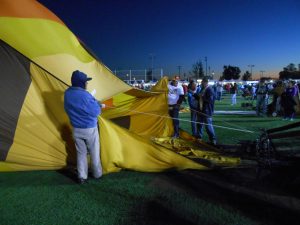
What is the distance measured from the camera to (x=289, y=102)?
49.6 ft

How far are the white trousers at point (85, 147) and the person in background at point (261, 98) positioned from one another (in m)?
12.0

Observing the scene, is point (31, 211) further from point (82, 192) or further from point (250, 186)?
point (250, 186)

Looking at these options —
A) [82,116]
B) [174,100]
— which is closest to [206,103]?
[174,100]

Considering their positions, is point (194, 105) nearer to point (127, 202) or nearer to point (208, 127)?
point (208, 127)

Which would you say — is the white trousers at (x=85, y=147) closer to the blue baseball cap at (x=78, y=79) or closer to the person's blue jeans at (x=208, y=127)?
the blue baseball cap at (x=78, y=79)

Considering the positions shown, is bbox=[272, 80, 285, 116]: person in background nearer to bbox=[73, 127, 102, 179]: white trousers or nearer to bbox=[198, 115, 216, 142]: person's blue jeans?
bbox=[198, 115, 216, 142]: person's blue jeans

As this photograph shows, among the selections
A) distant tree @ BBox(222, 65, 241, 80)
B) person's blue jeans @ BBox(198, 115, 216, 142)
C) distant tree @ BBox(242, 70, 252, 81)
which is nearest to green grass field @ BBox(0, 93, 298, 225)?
person's blue jeans @ BBox(198, 115, 216, 142)

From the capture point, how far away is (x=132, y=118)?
958cm

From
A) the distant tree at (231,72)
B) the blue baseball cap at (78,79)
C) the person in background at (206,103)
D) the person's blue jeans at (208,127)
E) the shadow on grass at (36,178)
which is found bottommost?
the shadow on grass at (36,178)

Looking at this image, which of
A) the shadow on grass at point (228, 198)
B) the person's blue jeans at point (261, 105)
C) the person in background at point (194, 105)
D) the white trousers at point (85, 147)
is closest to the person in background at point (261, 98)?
the person's blue jeans at point (261, 105)

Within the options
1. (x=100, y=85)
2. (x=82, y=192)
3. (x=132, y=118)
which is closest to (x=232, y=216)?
(x=82, y=192)

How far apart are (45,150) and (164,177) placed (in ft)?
7.61

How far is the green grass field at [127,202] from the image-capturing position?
442 cm

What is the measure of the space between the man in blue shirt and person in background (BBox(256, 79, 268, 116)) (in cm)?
1205
